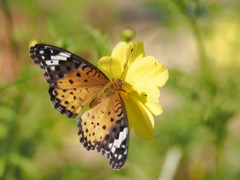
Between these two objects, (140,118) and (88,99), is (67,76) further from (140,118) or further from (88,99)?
(140,118)

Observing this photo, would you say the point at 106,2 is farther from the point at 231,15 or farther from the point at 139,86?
the point at 139,86

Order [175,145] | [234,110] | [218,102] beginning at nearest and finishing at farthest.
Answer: [234,110], [218,102], [175,145]

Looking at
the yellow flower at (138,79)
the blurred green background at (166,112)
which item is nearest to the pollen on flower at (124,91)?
the yellow flower at (138,79)

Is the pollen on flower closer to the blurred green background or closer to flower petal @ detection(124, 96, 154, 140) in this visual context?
flower petal @ detection(124, 96, 154, 140)

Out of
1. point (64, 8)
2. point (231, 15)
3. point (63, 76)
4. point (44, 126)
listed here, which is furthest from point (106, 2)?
point (63, 76)

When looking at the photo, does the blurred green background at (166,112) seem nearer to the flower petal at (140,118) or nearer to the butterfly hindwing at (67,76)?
the butterfly hindwing at (67,76)

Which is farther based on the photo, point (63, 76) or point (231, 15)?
point (231, 15)

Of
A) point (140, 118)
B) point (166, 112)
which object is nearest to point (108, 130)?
point (140, 118)
